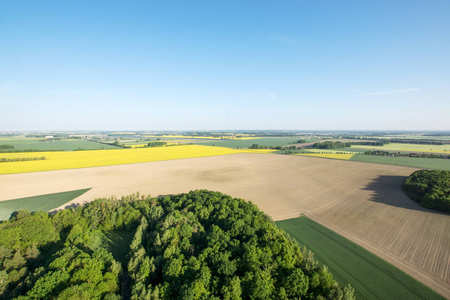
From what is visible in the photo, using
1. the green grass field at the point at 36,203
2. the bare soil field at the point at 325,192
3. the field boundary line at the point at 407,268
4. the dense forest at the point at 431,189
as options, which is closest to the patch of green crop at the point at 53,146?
the bare soil field at the point at 325,192

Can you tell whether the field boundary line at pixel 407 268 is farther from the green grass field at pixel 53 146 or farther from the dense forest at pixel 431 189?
the green grass field at pixel 53 146

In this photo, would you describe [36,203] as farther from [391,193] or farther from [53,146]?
[53,146]

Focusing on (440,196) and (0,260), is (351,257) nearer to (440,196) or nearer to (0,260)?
(440,196)

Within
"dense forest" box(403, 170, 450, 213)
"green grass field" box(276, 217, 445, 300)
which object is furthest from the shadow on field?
"green grass field" box(276, 217, 445, 300)

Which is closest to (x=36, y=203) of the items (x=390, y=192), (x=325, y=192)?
(x=325, y=192)

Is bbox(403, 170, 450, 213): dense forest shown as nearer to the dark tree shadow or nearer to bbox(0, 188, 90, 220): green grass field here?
the dark tree shadow
